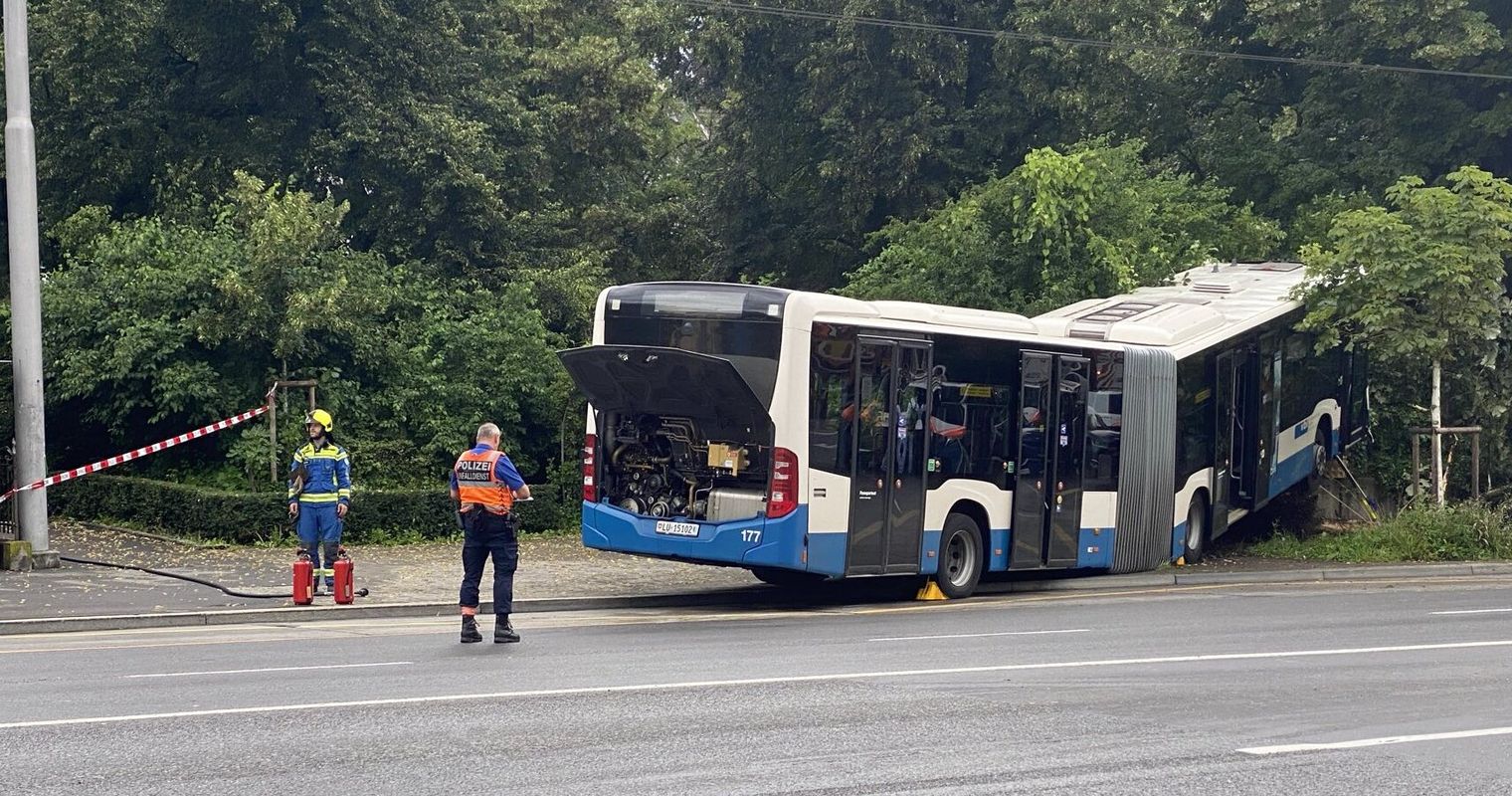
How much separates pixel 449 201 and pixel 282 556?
465 inches

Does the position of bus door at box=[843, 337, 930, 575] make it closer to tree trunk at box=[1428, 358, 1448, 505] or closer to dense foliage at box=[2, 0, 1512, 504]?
dense foliage at box=[2, 0, 1512, 504]

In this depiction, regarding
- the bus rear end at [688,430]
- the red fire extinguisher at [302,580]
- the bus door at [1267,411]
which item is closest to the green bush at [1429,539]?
the bus door at [1267,411]

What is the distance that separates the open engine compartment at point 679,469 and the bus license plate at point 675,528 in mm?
145

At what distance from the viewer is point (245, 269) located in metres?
24.2

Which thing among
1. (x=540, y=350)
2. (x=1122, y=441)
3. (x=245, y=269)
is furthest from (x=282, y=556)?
(x=1122, y=441)

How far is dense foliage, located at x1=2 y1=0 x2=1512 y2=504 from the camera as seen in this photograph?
80.7ft

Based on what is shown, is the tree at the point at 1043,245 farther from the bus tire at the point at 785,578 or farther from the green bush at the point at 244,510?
the bus tire at the point at 785,578

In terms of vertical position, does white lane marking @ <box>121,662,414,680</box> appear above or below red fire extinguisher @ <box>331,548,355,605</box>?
above

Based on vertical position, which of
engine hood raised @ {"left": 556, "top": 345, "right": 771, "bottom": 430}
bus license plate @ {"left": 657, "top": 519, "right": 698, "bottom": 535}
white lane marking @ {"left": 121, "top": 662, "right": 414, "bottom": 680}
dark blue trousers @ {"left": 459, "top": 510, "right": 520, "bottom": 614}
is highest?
engine hood raised @ {"left": 556, "top": 345, "right": 771, "bottom": 430}

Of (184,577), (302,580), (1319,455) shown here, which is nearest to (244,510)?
(184,577)

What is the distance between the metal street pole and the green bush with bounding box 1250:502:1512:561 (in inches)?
630

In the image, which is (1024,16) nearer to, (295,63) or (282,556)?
(295,63)

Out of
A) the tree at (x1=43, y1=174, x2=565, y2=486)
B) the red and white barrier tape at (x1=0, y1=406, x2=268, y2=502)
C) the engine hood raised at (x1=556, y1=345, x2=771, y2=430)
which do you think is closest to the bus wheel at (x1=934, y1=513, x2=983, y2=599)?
the engine hood raised at (x1=556, y1=345, x2=771, y2=430)

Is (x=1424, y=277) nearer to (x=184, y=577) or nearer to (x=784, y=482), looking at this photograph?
(x=784, y=482)
